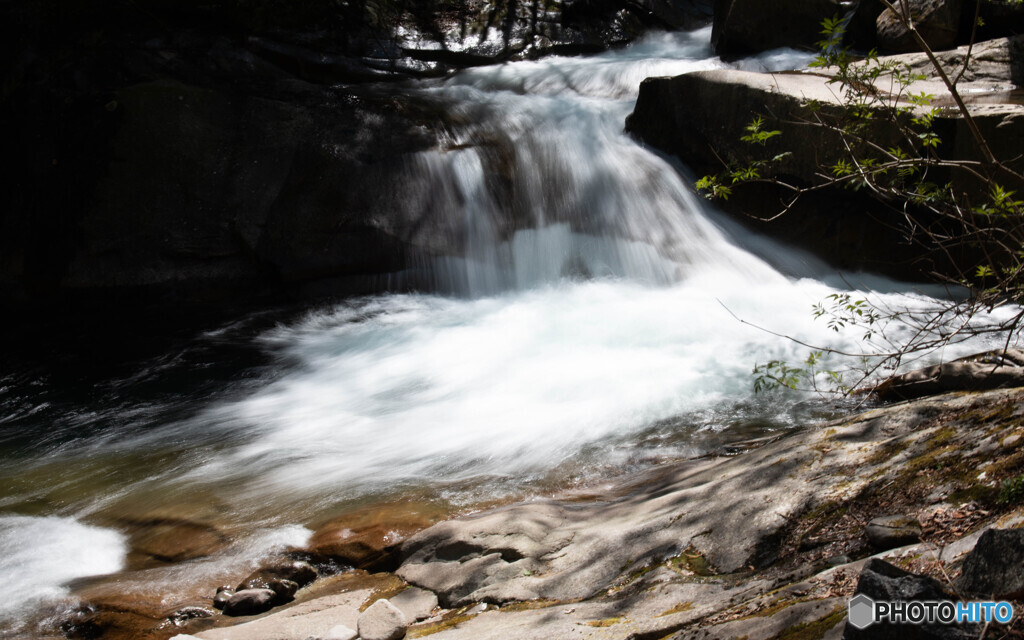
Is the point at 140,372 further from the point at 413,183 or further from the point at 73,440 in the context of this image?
the point at 413,183

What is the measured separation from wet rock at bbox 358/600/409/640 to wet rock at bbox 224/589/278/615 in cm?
75

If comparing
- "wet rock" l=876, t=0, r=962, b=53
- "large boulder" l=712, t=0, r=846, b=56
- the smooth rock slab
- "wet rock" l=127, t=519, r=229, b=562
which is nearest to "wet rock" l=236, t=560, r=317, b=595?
"wet rock" l=127, t=519, r=229, b=562

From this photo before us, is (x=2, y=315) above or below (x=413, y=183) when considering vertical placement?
below

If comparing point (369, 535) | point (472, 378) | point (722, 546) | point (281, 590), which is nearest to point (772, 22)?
point (472, 378)

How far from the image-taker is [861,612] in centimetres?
157

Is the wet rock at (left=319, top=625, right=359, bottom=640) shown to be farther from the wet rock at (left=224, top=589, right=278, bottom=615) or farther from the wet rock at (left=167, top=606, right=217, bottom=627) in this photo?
the wet rock at (left=167, top=606, right=217, bottom=627)

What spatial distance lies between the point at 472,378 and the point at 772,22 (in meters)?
8.45

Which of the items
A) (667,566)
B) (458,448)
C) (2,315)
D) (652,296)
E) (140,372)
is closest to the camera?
(667,566)

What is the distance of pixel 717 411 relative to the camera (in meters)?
5.45

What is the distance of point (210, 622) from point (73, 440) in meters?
3.51

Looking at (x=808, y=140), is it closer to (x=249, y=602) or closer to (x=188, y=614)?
(x=249, y=602)

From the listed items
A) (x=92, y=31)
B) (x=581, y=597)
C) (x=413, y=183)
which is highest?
(x=92, y=31)

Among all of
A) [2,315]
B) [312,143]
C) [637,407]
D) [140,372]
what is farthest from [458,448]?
[2,315]

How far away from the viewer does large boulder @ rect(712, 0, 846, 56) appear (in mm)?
11414
